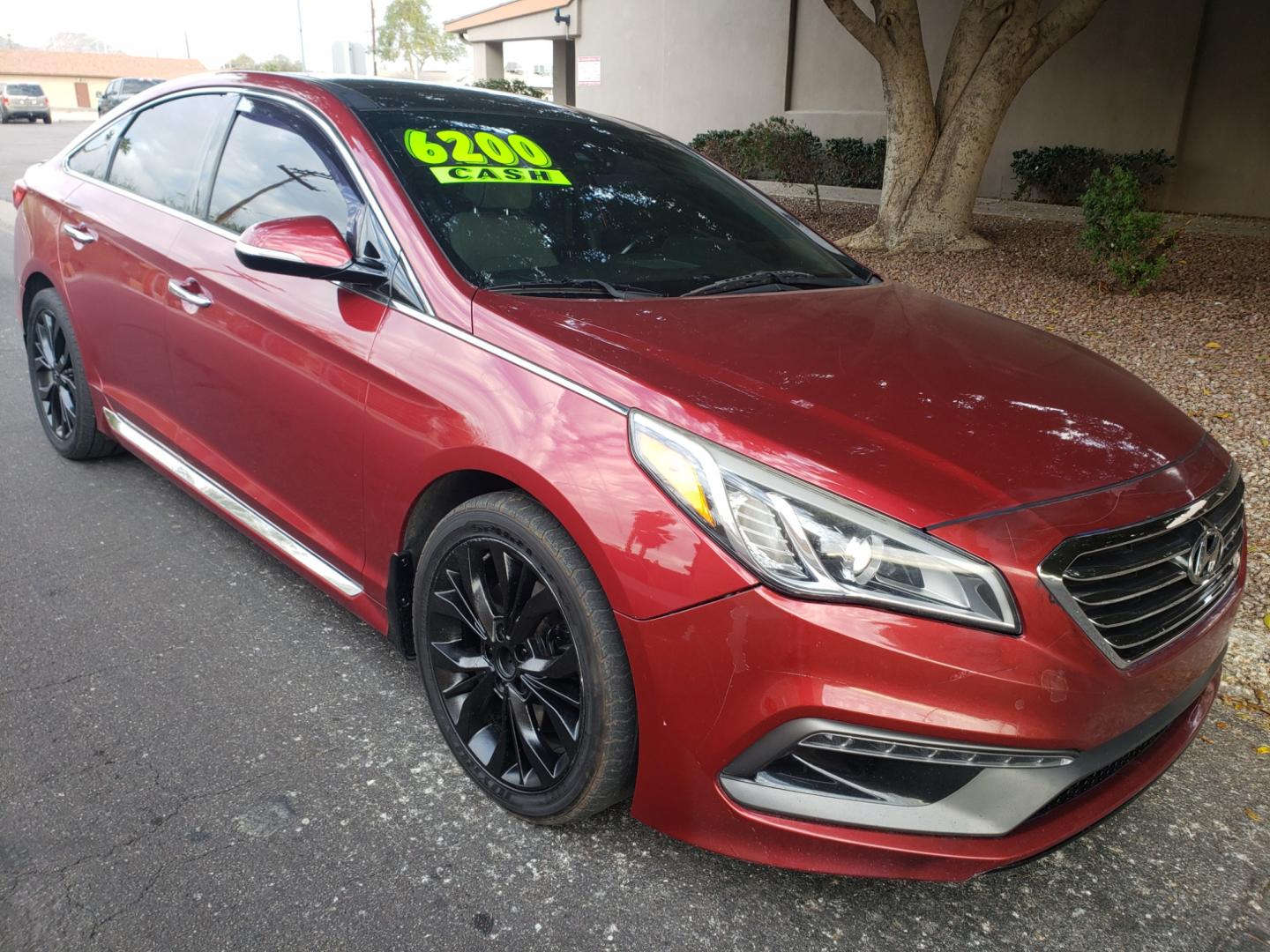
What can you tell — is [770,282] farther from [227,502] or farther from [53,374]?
[53,374]

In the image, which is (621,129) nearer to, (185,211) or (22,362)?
→ (185,211)

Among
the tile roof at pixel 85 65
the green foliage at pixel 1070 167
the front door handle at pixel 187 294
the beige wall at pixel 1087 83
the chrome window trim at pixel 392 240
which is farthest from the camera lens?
the tile roof at pixel 85 65

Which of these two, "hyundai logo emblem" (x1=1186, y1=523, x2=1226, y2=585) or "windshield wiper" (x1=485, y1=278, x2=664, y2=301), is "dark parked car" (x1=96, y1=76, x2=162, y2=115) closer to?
"windshield wiper" (x1=485, y1=278, x2=664, y2=301)

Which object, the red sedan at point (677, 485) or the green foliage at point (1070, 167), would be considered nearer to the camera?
the red sedan at point (677, 485)

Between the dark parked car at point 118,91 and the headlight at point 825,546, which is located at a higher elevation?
the dark parked car at point 118,91

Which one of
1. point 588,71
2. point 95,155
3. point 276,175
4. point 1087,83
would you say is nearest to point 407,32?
point 588,71

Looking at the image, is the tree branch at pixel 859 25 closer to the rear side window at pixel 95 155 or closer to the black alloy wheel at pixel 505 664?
the rear side window at pixel 95 155

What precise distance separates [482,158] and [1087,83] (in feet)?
46.3

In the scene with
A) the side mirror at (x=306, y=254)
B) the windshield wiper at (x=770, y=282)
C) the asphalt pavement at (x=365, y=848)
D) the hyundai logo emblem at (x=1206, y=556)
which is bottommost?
the asphalt pavement at (x=365, y=848)

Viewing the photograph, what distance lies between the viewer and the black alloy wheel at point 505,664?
2.32 m

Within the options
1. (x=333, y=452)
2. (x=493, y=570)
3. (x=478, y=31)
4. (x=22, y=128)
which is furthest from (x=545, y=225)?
(x=22, y=128)

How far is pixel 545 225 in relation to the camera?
3023 mm

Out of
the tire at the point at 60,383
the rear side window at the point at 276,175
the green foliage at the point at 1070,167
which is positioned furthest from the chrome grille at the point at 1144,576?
the green foliage at the point at 1070,167

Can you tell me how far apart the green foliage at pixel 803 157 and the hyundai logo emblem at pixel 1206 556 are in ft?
50.0
